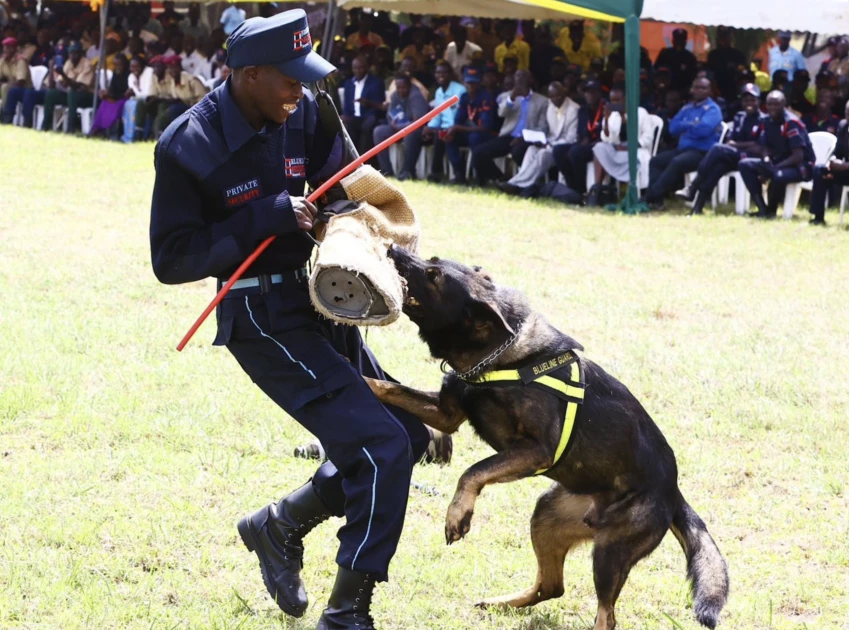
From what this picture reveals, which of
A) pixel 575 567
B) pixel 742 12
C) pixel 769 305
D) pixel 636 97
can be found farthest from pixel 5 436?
pixel 742 12

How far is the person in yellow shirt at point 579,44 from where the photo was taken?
17.5 meters

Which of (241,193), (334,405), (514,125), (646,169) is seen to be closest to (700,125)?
(646,169)

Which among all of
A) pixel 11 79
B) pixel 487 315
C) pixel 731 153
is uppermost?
pixel 487 315

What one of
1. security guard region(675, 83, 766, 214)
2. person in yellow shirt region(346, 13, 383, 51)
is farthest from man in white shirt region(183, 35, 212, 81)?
security guard region(675, 83, 766, 214)

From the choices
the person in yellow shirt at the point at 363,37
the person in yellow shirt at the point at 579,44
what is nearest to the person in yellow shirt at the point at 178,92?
the person in yellow shirt at the point at 363,37

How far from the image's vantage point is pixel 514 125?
15188 mm

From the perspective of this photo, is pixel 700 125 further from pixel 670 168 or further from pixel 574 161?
pixel 574 161

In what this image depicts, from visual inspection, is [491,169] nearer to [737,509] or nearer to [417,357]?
[417,357]

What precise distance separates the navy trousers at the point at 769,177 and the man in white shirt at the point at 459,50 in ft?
19.4

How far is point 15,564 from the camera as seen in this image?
13.1ft

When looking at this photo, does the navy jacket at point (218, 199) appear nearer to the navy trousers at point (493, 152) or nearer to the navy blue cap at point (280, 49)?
the navy blue cap at point (280, 49)

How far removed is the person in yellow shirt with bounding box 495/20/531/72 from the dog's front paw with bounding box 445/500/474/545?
554 inches

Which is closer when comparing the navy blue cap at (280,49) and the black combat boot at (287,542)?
the navy blue cap at (280,49)

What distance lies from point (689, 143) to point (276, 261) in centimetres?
1124
